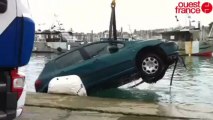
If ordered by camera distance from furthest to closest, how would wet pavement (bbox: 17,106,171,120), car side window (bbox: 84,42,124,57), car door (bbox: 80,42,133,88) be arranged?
car side window (bbox: 84,42,124,57), car door (bbox: 80,42,133,88), wet pavement (bbox: 17,106,171,120)

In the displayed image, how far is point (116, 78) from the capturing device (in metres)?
11.8

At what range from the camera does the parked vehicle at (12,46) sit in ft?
16.5

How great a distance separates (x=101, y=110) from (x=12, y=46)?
3530 mm

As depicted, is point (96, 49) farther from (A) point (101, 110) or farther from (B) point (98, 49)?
(A) point (101, 110)

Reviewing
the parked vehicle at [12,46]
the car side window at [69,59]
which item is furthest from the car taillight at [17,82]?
the car side window at [69,59]

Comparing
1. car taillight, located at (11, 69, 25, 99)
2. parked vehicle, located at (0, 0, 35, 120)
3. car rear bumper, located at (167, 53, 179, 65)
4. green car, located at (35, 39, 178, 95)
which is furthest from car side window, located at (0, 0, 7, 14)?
car rear bumper, located at (167, 53, 179, 65)

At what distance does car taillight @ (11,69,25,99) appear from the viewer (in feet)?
17.2

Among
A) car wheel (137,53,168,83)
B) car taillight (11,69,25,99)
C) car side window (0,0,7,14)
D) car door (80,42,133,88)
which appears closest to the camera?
car side window (0,0,7,14)

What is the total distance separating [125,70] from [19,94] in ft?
21.4

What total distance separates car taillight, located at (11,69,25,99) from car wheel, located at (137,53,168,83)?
22.0 ft

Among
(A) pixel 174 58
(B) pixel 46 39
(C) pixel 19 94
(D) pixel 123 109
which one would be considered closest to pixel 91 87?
(A) pixel 174 58

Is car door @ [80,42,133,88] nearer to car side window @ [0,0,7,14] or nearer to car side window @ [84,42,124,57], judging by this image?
car side window @ [84,42,124,57]

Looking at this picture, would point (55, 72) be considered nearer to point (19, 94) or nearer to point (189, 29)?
point (19, 94)

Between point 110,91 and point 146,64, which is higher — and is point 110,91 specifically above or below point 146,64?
below
